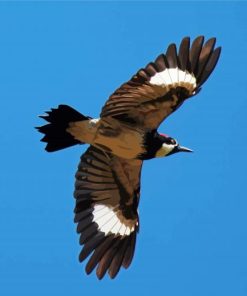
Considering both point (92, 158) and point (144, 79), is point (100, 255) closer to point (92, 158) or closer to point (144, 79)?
point (92, 158)

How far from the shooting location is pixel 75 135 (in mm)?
8031

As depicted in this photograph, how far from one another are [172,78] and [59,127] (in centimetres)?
113

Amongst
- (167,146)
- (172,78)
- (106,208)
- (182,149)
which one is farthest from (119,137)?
(106,208)

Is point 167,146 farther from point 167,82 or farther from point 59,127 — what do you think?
point 59,127

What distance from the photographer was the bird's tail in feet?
25.7

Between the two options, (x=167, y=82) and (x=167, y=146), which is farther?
(x=167, y=146)

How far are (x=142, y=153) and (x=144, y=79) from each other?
88 cm

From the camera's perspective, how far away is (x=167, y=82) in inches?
300

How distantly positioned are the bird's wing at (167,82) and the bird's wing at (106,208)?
2.83ft

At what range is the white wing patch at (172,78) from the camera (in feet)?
24.8

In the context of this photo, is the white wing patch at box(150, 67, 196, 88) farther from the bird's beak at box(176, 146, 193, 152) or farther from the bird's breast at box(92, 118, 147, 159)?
the bird's beak at box(176, 146, 193, 152)

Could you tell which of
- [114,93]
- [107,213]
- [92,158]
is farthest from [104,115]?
[107,213]

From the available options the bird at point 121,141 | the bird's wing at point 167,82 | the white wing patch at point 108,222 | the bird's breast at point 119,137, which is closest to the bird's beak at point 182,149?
the bird at point 121,141

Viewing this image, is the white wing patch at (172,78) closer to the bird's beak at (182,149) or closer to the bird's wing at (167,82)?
the bird's wing at (167,82)
